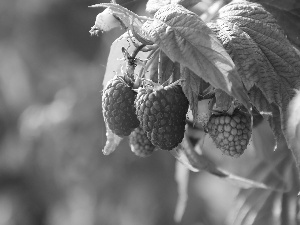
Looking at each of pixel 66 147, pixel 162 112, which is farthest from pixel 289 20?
pixel 66 147

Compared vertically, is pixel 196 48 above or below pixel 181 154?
above

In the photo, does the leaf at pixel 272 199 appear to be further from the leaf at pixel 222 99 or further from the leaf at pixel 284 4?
the leaf at pixel 222 99

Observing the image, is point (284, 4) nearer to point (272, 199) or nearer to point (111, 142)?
point (111, 142)

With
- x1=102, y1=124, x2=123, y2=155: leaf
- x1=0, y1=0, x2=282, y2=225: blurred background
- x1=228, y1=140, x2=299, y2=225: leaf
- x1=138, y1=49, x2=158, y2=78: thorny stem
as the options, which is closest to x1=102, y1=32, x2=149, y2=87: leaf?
x1=138, y1=49, x2=158, y2=78: thorny stem

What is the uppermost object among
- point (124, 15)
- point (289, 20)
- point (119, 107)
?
point (124, 15)

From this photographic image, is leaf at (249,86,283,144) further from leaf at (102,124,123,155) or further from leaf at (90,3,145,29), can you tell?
leaf at (102,124,123,155)

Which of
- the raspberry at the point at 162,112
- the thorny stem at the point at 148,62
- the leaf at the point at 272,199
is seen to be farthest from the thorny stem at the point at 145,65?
the leaf at the point at 272,199
